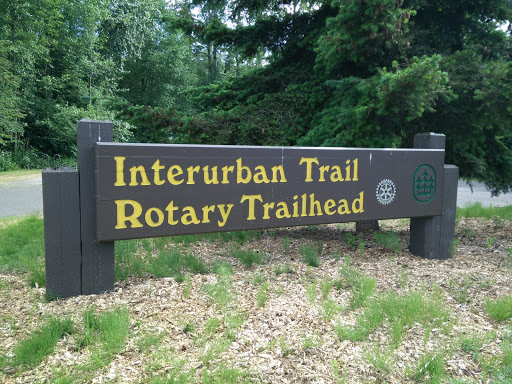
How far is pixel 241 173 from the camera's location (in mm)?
4074

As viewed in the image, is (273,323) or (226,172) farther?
(226,172)

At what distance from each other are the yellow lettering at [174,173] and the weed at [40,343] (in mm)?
1424

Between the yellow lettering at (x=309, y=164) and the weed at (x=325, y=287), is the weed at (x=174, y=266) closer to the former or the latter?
the weed at (x=325, y=287)

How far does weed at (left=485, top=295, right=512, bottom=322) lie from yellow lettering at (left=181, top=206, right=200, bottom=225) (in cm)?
265

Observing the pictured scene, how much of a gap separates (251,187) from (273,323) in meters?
1.45

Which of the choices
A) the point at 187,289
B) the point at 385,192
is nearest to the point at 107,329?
the point at 187,289

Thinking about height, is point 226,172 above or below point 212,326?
above

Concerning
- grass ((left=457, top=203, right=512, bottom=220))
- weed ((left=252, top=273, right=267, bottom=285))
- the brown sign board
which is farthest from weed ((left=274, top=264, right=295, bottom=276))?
grass ((left=457, top=203, right=512, bottom=220))

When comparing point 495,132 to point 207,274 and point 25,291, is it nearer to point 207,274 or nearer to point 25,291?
point 207,274

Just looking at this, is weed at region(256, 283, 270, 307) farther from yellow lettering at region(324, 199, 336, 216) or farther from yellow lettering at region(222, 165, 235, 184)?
yellow lettering at region(324, 199, 336, 216)

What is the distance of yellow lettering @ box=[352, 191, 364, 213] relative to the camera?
473 cm

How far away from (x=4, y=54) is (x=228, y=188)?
19.5 meters

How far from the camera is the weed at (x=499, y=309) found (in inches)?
132

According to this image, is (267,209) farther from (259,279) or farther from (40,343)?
(40,343)
